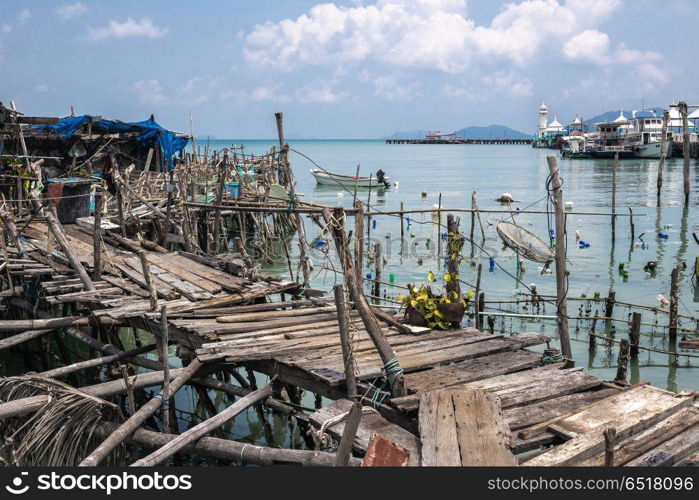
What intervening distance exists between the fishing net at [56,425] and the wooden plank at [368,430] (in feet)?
7.63

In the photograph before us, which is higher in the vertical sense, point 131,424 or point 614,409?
point 614,409

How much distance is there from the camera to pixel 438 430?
217 inches

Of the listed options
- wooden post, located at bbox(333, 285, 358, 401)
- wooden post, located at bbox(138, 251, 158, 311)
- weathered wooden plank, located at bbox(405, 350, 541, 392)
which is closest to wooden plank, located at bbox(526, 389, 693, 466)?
weathered wooden plank, located at bbox(405, 350, 541, 392)

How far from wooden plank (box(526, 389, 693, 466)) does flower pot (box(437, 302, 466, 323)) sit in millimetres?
2441

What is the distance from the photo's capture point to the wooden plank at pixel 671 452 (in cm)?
520

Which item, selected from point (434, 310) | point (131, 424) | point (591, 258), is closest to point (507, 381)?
point (434, 310)

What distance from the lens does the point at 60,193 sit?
15484mm

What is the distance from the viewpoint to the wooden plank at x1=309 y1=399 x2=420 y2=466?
541 cm

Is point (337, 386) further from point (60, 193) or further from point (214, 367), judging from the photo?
point (60, 193)

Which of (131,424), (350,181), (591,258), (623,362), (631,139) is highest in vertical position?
(631,139)

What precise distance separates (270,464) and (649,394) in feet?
11.4

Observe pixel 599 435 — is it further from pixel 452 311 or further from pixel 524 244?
pixel 524 244

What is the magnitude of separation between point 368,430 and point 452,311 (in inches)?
114

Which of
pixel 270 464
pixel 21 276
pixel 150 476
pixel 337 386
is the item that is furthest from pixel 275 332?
pixel 21 276
